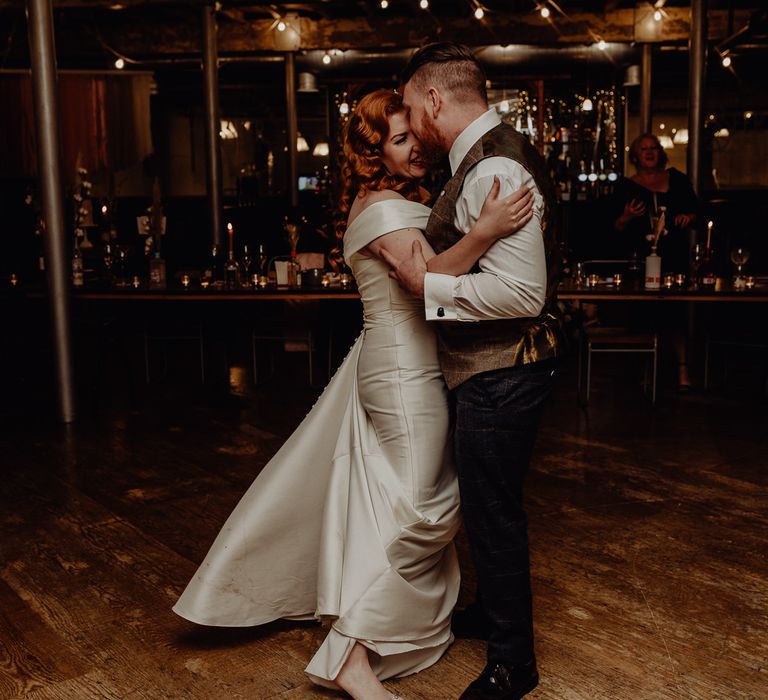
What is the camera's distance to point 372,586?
90.8 inches

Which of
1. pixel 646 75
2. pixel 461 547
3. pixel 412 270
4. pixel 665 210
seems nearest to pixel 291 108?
pixel 646 75

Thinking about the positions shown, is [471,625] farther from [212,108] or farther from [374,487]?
[212,108]

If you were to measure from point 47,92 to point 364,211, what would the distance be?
3934 millimetres

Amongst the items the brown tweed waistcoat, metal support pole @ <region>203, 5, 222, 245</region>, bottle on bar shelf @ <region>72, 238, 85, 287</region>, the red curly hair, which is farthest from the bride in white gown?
metal support pole @ <region>203, 5, 222, 245</region>

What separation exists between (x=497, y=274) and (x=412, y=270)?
0.23 metres

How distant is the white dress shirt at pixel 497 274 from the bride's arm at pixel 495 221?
30 mm

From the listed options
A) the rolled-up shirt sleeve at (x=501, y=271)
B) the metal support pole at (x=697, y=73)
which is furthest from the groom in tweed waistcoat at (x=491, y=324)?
the metal support pole at (x=697, y=73)

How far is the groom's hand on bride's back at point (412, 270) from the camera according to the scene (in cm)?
217

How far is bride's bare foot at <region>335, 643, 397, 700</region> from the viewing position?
2.29 metres

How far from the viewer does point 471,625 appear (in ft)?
8.89

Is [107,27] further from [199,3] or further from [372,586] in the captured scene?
[372,586]

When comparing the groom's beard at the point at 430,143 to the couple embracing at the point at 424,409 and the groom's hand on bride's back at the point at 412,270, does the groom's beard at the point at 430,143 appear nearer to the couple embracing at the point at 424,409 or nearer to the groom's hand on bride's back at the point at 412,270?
the couple embracing at the point at 424,409

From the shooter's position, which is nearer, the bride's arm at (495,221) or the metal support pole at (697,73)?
the bride's arm at (495,221)

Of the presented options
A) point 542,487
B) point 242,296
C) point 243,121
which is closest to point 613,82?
point 243,121
